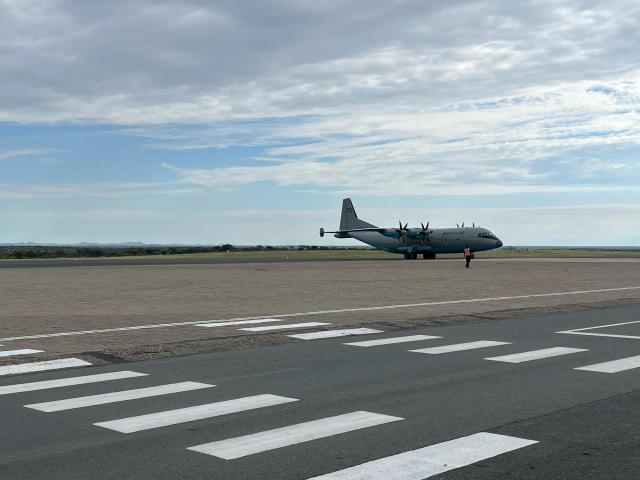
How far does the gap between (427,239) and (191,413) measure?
2869 inches

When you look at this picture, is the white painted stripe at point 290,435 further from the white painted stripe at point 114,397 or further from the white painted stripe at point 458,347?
the white painted stripe at point 458,347

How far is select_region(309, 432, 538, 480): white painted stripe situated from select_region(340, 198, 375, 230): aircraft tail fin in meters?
89.7

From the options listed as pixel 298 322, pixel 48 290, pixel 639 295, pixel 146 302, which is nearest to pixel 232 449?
pixel 298 322

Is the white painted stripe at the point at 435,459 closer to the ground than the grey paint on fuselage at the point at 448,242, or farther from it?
closer to the ground

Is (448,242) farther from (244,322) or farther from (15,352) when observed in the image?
(15,352)

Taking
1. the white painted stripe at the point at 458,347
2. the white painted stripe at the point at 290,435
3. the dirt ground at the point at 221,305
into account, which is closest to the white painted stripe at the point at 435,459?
the white painted stripe at the point at 290,435

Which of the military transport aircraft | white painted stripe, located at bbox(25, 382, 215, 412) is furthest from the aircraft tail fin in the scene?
white painted stripe, located at bbox(25, 382, 215, 412)

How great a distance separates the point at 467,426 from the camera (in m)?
7.42

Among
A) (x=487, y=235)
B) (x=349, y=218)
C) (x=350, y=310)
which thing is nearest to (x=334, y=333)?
(x=350, y=310)

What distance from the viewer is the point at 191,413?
26.4 ft

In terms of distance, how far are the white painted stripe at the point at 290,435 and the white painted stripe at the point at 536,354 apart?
4.54 m

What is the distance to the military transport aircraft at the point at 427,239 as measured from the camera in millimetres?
76812

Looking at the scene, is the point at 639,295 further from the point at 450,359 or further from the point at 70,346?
the point at 70,346

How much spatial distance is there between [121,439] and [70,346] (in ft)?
24.3
